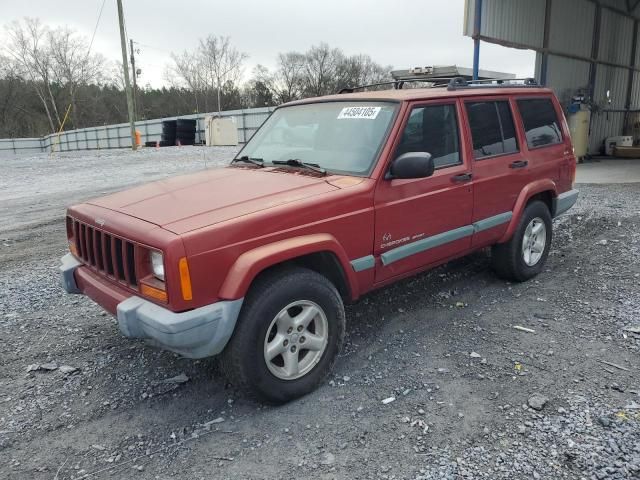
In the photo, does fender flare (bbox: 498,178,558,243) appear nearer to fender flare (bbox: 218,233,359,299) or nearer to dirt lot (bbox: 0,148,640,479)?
dirt lot (bbox: 0,148,640,479)

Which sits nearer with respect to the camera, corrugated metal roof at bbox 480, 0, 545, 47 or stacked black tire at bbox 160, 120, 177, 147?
corrugated metal roof at bbox 480, 0, 545, 47

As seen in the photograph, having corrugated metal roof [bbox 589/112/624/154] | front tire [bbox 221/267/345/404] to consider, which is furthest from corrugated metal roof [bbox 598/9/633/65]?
front tire [bbox 221/267/345/404]

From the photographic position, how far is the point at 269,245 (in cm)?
291

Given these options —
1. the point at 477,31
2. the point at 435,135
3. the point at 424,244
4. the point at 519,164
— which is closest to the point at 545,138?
the point at 519,164

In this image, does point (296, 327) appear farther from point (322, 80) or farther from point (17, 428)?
point (322, 80)

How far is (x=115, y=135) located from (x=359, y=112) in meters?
36.0

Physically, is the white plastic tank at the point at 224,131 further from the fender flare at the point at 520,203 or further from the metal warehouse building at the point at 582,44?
the fender flare at the point at 520,203

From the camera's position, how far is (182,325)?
2611mm

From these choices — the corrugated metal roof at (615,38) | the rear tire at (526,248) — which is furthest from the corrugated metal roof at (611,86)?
the rear tire at (526,248)

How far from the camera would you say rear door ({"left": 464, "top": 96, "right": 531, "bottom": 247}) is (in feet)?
14.0

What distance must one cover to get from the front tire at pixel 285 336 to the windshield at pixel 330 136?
940 mm

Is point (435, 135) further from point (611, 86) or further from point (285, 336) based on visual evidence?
point (611, 86)

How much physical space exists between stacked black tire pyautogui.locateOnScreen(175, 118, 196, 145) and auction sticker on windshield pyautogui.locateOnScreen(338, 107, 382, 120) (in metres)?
26.1

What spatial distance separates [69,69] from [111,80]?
15.3 feet
